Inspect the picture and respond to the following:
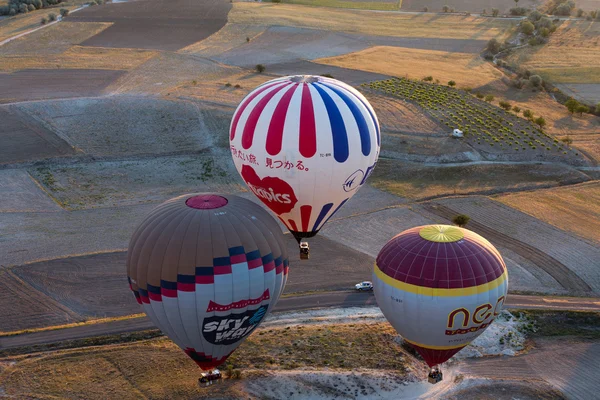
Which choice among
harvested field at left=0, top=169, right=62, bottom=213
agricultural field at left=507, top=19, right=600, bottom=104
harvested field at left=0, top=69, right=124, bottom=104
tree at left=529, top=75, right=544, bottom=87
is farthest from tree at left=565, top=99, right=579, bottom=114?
harvested field at left=0, top=169, right=62, bottom=213

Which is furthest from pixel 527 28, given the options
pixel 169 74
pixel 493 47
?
pixel 169 74

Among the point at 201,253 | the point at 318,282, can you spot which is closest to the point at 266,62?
the point at 318,282

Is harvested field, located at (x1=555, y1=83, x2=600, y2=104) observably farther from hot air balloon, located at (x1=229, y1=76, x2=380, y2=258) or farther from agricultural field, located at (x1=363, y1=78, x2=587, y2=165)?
hot air balloon, located at (x1=229, y1=76, x2=380, y2=258)

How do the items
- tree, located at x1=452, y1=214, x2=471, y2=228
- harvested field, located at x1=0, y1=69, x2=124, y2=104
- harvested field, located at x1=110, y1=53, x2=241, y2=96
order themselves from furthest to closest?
1. harvested field, located at x1=110, y1=53, x2=241, y2=96
2. harvested field, located at x1=0, y1=69, x2=124, y2=104
3. tree, located at x1=452, y1=214, x2=471, y2=228

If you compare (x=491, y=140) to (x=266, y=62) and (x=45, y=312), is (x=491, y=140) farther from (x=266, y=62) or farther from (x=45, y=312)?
(x=45, y=312)

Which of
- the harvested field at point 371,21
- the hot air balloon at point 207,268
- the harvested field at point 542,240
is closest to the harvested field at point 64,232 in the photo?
the hot air balloon at point 207,268

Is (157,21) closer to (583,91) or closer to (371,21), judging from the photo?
(371,21)
